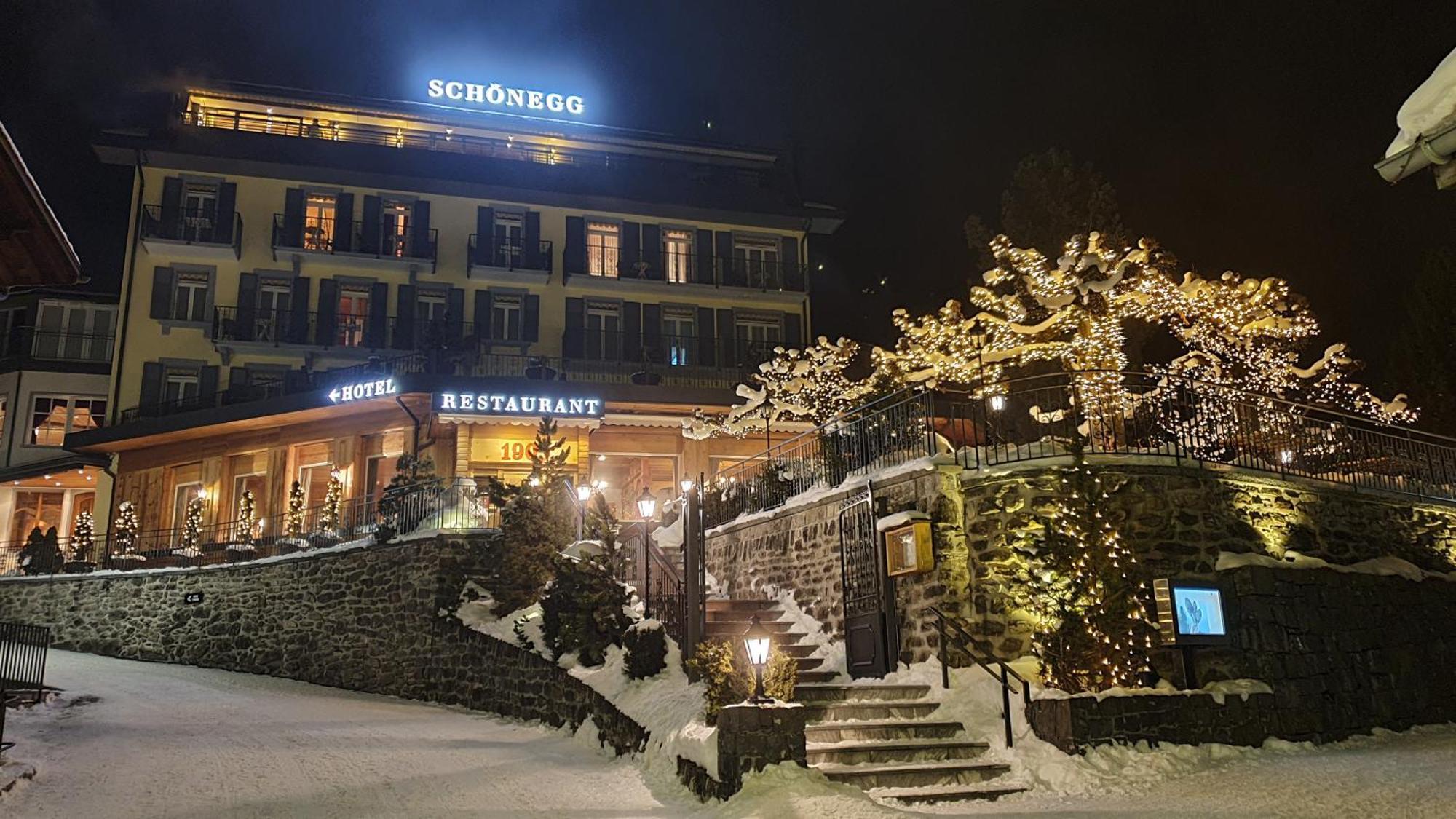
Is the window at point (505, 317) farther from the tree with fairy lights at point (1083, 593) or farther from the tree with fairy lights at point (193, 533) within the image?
the tree with fairy lights at point (1083, 593)

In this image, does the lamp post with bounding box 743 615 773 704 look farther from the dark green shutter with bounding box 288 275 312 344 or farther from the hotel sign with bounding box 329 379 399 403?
the dark green shutter with bounding box 288 275 312 344

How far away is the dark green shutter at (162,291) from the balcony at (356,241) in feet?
10.4

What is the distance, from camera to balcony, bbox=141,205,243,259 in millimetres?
30906

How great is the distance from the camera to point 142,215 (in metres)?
31.0

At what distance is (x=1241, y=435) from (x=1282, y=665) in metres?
3.55

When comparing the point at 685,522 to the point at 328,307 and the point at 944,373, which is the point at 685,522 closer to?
the point at 944,373

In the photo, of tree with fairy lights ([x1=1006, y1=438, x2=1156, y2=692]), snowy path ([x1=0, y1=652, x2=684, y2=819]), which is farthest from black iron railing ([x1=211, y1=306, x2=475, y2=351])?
tree with fairy lights ([x1=1006, y1=438, x2=1156, y2=692])

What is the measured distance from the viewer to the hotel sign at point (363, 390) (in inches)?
→ 1006

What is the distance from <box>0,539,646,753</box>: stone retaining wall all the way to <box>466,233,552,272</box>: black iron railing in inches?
537

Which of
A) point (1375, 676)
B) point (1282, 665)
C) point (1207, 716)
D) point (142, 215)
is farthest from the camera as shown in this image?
point (142, 215)

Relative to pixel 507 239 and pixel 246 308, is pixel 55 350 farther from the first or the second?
pixel 507 239

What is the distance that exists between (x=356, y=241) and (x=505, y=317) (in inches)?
197

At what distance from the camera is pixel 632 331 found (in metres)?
33.9

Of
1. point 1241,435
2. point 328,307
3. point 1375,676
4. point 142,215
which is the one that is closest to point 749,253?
point 328,307
